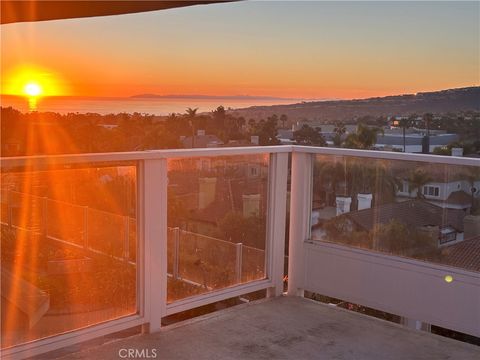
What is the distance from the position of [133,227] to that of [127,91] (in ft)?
13.4

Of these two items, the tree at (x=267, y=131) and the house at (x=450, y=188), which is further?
the tree at (x=267, y=131)

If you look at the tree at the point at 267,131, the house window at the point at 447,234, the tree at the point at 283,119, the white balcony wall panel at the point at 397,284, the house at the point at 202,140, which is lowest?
the white balcony wall panel at the point at 397,284

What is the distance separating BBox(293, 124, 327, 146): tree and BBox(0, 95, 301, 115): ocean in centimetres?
158

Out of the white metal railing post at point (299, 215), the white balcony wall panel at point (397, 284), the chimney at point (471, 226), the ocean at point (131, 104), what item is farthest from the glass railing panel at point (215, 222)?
the ocean at point (131, 104)

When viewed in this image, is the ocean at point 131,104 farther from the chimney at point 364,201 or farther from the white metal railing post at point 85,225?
the chimney at point 364,201

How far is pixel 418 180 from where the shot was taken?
3674mm

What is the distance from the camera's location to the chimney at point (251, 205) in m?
4.07

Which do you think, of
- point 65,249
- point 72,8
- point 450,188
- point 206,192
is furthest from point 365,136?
point 72,8

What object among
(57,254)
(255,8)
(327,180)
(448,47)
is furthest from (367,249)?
(448,47)

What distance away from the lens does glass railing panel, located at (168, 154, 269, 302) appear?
11.8 feet

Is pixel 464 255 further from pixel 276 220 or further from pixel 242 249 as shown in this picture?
pixel 242 249

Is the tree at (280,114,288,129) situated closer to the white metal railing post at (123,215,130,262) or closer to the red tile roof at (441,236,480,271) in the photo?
the red tile roof at (441,236,480,271)

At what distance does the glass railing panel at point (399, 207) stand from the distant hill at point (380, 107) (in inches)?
92.7

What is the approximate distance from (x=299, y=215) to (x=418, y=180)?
3.29 feet
